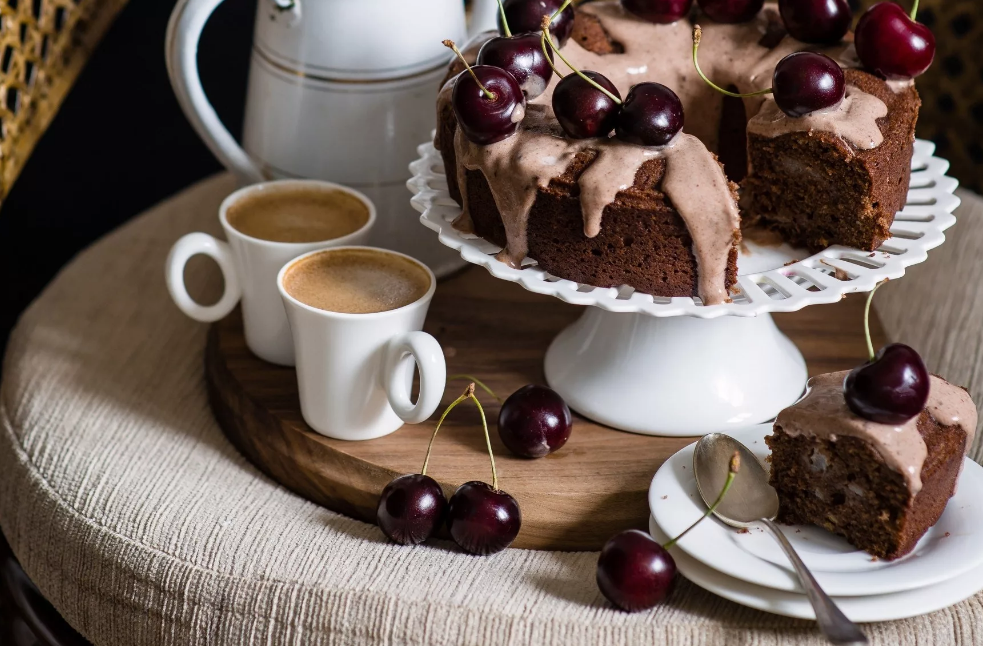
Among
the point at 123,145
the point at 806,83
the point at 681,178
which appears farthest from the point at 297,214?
the point at 123,145

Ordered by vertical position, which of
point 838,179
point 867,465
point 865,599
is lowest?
point 865,599

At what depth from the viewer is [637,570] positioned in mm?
1027

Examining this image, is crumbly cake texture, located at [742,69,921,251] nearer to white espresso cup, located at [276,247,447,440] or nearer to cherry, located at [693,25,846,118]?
cherry, located at [693,25,846,118]

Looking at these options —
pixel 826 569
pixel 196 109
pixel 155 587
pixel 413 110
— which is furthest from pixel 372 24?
pixel 826 569

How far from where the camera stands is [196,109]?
1.51 m

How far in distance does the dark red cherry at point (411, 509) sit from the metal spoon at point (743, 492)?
28cm

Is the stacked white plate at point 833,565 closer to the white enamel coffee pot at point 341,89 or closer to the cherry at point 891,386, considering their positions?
the cherry at point 891,386

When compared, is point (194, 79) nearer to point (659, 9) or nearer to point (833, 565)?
point (659, 9)

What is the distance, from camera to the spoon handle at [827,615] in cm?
94

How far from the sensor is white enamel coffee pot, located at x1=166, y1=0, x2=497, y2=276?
145 centimetres

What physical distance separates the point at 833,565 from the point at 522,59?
0.63 metres

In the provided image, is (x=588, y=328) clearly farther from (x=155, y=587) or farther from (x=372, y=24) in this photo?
(x=155, y=587)

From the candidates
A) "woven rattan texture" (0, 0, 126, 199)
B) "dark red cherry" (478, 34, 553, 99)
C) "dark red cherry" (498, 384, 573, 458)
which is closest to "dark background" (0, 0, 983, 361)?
"woven rattan texture" (0, 0, 126, 199)

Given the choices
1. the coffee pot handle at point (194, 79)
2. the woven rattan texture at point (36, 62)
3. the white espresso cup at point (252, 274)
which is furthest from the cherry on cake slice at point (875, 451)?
the woven rattan texture at point (36, 62)
